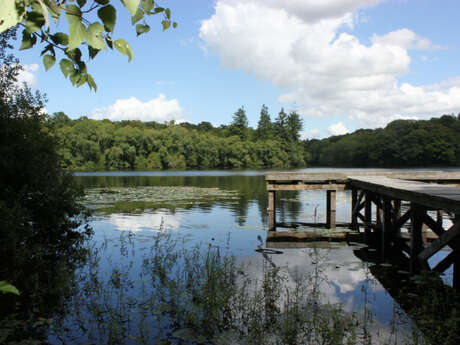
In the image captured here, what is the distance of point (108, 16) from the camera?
161 cm

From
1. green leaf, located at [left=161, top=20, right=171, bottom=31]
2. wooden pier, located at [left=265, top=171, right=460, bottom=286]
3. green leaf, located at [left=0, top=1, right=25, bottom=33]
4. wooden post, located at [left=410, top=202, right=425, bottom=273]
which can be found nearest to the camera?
green leaf, located at [left=0, top=1, right=25, bottom=33]

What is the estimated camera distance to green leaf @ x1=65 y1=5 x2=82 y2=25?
1.51 meters

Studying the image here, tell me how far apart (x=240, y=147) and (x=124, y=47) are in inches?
3948

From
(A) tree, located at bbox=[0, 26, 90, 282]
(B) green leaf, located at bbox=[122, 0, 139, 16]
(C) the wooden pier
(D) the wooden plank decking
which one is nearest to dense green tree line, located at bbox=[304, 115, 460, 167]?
(C) the wooden pier

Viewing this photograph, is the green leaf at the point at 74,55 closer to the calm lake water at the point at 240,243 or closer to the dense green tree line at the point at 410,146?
the calm lake water at the point at 240,243

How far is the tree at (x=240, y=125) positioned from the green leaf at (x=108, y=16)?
118193 mm

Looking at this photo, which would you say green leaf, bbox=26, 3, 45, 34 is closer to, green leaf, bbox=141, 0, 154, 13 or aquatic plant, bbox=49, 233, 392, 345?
green leaf, bbox=141, 0, 154, 13

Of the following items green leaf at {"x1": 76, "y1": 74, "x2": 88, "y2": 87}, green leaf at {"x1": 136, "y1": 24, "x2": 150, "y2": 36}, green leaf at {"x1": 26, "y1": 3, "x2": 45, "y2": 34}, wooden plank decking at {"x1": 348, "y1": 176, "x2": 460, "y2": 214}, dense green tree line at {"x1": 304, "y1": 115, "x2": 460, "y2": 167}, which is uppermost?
dense green tree line at {"x1": 304, "y1": 115, "x2": 460, "y2": 167}

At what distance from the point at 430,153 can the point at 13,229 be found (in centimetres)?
10413

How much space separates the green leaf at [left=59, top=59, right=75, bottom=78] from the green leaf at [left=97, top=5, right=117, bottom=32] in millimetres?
589

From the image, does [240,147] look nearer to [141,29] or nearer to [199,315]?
[199,315]

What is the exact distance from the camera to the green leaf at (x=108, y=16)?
158 cm

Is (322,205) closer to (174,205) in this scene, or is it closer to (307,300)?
(174,205)

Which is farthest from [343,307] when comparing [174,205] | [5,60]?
[174,205]
